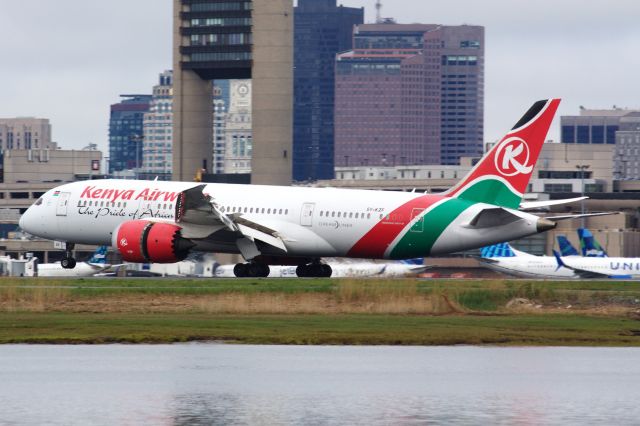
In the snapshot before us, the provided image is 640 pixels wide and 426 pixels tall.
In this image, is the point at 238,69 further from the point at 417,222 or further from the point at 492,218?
the point at 492,218

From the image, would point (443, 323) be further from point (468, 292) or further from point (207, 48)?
point (207, 48)

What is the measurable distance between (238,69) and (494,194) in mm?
133720

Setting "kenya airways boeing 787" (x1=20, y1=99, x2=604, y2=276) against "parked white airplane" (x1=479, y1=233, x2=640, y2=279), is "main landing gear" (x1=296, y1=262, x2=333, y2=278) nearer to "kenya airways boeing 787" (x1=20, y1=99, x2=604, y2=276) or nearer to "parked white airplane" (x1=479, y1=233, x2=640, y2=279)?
"kenya airways boeing 787" (x1=20, y1=99, x2=604, y2=276)

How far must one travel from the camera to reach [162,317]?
5044 centimetres

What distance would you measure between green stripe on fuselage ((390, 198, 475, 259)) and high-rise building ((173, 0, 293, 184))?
12500 cm

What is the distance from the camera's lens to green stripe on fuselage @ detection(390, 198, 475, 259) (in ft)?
208

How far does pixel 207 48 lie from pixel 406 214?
437ft

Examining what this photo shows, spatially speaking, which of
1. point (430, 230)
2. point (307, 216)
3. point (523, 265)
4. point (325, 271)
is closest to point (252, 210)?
point (307, 216)

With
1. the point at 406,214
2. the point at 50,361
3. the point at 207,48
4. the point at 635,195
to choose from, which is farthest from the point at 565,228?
the point at 50,361

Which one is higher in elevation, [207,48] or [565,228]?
[207,48]

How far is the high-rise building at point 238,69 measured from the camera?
189m

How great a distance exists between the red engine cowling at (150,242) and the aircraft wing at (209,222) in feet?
2.03

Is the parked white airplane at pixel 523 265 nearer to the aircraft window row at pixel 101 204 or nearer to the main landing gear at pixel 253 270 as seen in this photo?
the main landing gear at pixel 253 270

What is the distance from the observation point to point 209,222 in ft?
211
